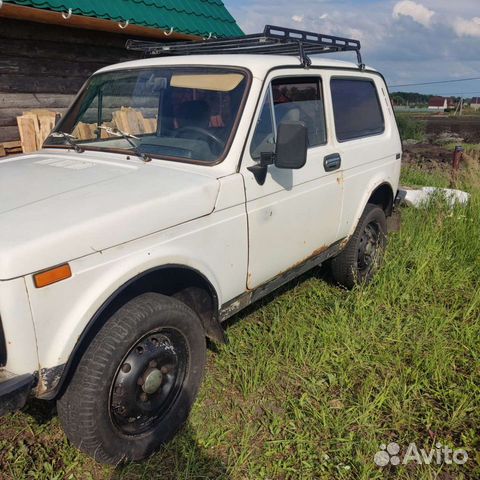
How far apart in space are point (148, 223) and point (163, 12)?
588 cm

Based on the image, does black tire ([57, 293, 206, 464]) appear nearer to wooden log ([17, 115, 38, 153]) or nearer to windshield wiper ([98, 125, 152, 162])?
windshield wiper ([98, 125, 152, 162])

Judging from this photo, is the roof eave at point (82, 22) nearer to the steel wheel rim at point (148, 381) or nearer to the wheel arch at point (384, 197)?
the wheel arch at point (384, 197)

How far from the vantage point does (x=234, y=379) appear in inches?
127

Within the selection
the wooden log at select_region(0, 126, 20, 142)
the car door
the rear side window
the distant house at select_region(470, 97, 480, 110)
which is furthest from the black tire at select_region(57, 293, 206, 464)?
the distant house at select_region(470, 97, 480, 110)

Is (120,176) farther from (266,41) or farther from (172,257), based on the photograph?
(266,41)

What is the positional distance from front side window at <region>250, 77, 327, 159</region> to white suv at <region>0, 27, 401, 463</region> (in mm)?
14

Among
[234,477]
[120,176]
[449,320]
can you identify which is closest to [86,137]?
[120,176]

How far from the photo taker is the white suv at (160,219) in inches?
80.5

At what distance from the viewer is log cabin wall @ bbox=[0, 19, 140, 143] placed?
595 centimetres

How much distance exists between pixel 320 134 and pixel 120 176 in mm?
1742

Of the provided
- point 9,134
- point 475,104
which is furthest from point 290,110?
point 475,104

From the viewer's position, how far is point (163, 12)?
7.14 meters

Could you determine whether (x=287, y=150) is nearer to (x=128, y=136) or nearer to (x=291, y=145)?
(x=291, y=145)

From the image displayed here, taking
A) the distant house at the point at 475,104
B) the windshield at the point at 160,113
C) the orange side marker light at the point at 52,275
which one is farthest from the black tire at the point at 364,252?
the distant house at the point at 475,104
